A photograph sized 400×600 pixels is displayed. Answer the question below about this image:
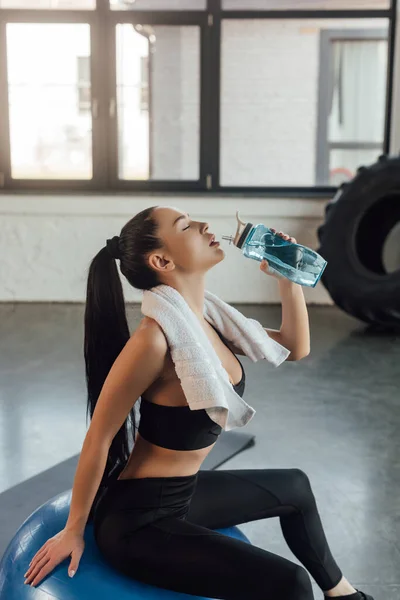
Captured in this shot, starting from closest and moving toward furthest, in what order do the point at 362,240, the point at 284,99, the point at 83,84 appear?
the point at 362,240
the point at 284,99
the point at 83,84

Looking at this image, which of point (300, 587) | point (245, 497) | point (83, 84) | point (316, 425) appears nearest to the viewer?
point (300, 587)

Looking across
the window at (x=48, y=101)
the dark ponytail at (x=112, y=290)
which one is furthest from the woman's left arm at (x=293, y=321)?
the window at (x=48, y=101)

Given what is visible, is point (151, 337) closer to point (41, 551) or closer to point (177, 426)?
point (177, 426)

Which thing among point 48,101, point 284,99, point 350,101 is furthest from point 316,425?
point 48,101

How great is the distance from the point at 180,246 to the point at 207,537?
1.69ft

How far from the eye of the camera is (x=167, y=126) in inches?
218

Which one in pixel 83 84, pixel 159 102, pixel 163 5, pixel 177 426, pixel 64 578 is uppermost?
pixel 163 5

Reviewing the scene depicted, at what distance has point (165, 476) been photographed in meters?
1.34

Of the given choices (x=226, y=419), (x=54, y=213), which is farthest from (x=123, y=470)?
(x=54, y=213)

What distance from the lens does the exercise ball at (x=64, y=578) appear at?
124 cm

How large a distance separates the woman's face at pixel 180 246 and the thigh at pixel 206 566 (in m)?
0.47

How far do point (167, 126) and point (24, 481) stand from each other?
12.0 feet

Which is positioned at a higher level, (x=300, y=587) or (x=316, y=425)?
(x=300, y=587)

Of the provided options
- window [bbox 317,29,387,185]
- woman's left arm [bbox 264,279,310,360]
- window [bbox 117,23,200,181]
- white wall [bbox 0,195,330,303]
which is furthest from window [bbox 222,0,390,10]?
woman's left arm [bbox 264,279,310,360]
